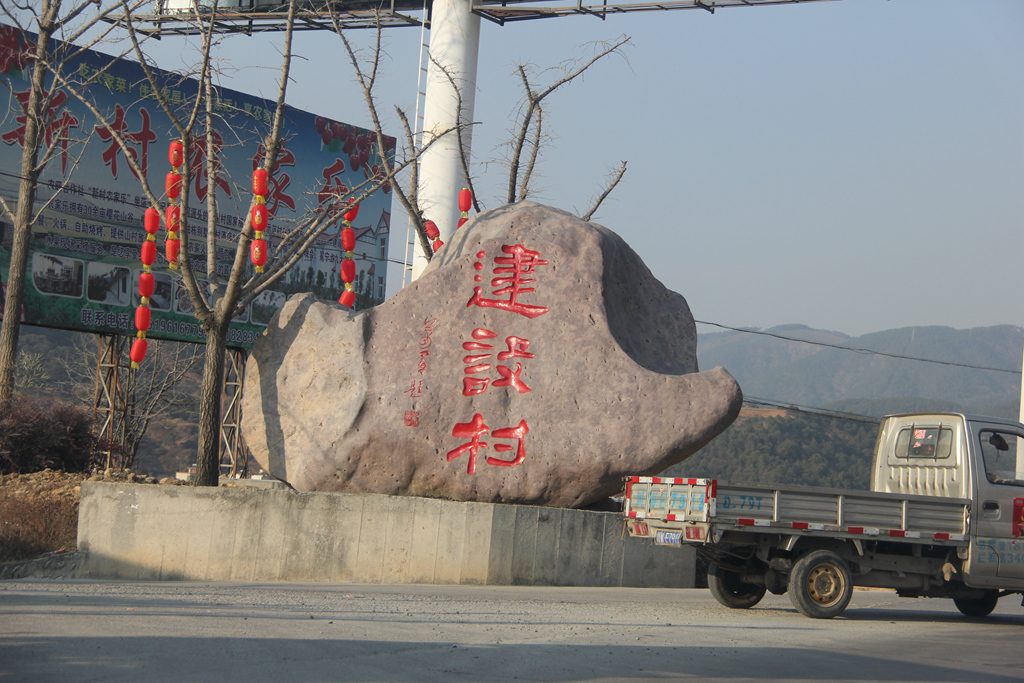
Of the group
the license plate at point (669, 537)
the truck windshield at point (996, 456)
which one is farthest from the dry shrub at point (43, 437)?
the truck windshield at point (996, 456)

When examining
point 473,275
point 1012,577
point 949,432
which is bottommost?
point 1012,577

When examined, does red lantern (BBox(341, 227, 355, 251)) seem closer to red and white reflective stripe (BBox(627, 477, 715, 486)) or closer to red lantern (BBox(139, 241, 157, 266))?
red lantern (BBox(139, 241, 157, 266))

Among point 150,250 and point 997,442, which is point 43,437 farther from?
point 997,442

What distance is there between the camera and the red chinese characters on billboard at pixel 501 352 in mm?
11727

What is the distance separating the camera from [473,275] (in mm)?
12320

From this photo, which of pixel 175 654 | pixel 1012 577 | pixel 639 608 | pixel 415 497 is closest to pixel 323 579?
pixel 415 497

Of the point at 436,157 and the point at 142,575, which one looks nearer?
the point at 142,575

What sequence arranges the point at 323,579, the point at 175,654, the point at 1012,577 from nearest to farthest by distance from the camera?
the point at 175,654 → the point at 1012,577 → the point at 323,579

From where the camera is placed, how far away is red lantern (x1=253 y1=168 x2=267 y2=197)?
41.2ft

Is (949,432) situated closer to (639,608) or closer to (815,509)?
(815,509)

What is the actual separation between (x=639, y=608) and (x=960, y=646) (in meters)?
3.02

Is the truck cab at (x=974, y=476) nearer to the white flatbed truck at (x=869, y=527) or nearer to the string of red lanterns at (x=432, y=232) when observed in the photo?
the white flatbed truck at (x=869, y=527)

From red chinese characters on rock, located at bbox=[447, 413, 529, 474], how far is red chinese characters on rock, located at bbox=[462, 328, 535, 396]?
40cm

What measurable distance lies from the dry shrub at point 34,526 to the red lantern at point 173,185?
483 cm
